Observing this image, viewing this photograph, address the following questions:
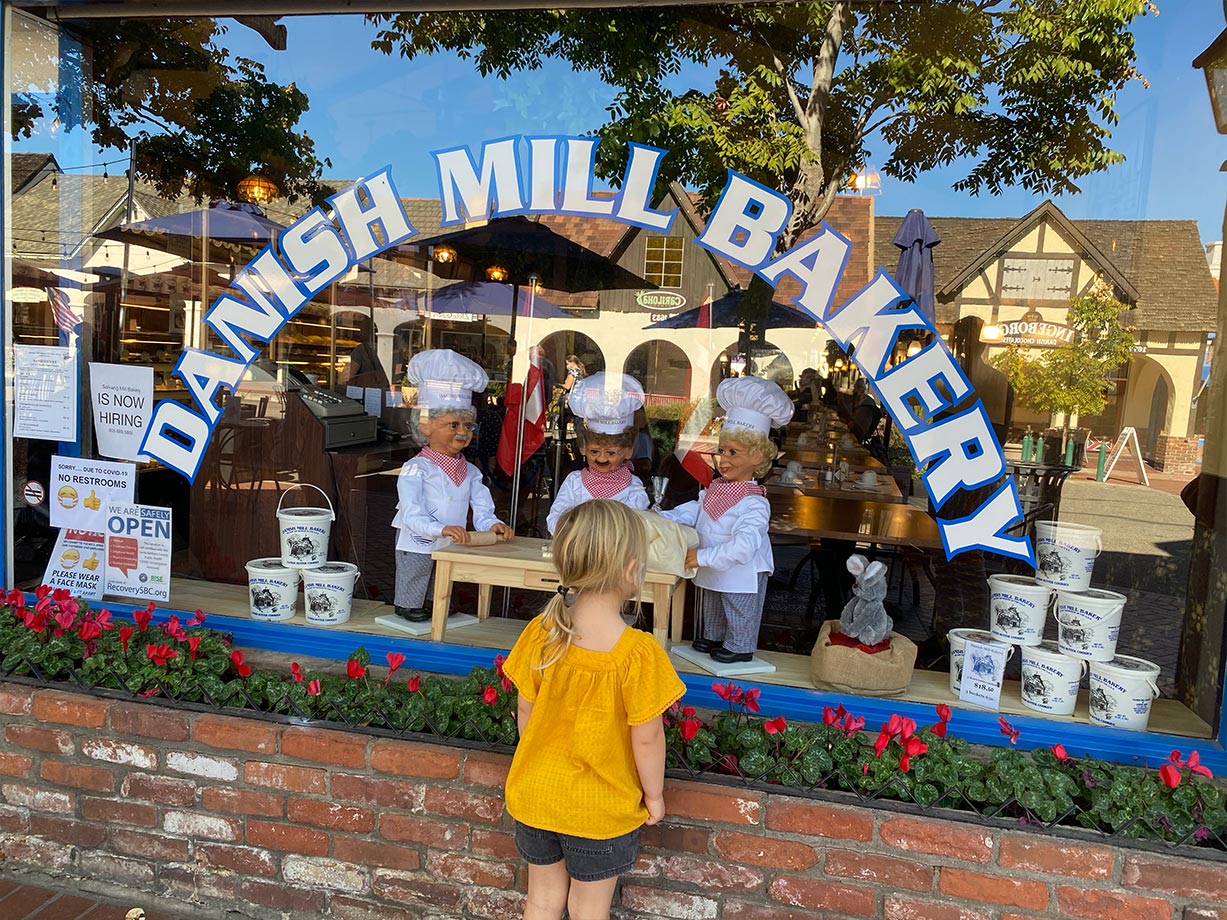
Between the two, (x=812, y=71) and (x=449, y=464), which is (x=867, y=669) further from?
(x=812, y=71)

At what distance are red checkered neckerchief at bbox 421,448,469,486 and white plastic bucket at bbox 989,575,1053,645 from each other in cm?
235

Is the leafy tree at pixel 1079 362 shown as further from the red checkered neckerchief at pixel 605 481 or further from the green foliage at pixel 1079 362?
the red checkered neckerchief at pixel 605 481

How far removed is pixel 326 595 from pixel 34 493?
1.44 metres

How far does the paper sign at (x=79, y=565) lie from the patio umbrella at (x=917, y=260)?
12.3 feet

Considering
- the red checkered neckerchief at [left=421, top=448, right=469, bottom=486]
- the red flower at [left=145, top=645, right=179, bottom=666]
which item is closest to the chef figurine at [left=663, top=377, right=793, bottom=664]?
the red checkered neckerchief at [left=421, top=448, right=469, bottom=486]

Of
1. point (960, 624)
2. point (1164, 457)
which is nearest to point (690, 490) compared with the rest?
point (960, 624)

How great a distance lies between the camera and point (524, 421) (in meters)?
4.77

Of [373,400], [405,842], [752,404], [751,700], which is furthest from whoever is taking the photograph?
[373,400]

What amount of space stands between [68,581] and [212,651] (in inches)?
44.9

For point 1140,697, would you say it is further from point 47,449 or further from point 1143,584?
point 47,449

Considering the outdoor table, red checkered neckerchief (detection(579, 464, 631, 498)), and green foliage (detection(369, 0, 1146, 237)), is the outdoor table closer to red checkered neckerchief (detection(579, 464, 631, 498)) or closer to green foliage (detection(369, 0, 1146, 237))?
red checkered neckerchief (detection(579, 464, 631, 498))

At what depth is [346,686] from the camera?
3102mm

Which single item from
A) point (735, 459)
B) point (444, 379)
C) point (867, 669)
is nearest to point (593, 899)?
point (867, 669)

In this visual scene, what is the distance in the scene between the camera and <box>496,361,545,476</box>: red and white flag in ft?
15.5
